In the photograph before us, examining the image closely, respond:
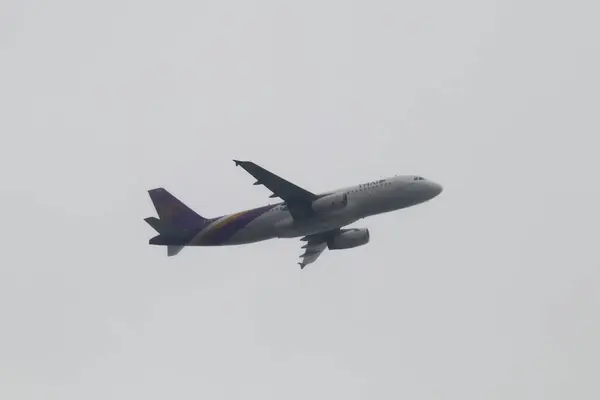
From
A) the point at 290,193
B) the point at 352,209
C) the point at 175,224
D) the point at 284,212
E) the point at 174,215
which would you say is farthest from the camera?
the point at 174,215

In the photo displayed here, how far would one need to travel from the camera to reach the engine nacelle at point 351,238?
3519 inches

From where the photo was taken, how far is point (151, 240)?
3359 inches

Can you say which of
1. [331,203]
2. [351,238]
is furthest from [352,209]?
[351,238]

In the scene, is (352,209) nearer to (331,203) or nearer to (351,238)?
(331,203)

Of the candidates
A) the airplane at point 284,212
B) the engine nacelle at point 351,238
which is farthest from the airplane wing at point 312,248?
the airplane at point 284,212

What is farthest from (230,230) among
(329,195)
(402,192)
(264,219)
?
(402,192)

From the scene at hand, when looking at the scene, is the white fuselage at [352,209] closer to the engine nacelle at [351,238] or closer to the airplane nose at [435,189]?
the airplane nose at [435,189]

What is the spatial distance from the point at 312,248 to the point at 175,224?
13.7 metres

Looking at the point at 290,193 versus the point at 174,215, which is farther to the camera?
the point at 174,215

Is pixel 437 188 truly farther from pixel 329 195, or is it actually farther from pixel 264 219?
pixel 264 219

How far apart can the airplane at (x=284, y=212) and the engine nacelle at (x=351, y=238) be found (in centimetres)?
724

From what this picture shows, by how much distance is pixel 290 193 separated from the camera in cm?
8006

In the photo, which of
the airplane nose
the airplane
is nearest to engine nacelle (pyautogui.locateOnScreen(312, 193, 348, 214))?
the airplane

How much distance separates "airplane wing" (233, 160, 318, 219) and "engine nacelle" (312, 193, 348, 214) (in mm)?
744
